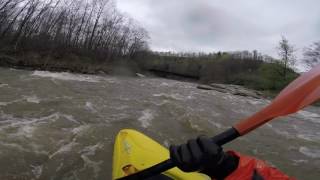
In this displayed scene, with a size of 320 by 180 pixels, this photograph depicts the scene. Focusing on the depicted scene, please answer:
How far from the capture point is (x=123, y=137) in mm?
3521

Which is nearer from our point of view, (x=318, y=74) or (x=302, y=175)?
(x=318, y=74)

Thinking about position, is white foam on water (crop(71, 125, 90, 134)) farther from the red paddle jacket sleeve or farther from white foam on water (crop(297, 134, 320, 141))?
white foam on water (crop(297, 134, 320, 141))

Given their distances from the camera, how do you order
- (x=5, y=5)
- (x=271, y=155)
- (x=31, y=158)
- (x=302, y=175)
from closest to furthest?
(x=31, y=158) → (x=302, y=175) → (x=271, y=155) → (x=5, y=5)

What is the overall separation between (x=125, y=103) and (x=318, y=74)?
957 centimetres

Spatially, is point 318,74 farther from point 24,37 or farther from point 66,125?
point 24,37

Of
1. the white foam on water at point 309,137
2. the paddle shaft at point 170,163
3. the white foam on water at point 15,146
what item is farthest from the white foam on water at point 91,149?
the white foam on water at point 309,137

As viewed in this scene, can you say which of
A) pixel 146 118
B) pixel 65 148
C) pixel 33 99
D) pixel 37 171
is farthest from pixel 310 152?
pixel 33 99

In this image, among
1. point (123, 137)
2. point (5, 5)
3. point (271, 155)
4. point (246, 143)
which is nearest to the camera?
point (123, 137)

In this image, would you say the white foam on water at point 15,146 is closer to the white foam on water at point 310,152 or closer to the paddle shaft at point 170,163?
the paddle shaft at point 170,163

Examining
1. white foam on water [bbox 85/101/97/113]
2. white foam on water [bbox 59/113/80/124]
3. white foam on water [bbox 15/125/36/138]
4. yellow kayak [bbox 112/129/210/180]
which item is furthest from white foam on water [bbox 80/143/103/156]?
white foam on water [bbox 85/101/97/113]

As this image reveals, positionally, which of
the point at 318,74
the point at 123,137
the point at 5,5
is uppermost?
the point at 5,5

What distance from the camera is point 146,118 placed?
8.95 metres

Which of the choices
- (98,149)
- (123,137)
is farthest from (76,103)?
(123,137)

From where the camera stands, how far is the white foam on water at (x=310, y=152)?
24.9 ft
